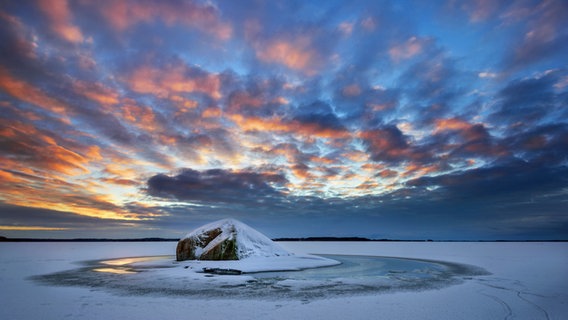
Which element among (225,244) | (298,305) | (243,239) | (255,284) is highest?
(243,239)

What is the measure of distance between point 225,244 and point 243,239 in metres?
1.21

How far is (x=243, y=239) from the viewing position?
63.9ft

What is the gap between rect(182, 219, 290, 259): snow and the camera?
62.5 ft

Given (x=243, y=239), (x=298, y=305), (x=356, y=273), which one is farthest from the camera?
(x=243, y=239)

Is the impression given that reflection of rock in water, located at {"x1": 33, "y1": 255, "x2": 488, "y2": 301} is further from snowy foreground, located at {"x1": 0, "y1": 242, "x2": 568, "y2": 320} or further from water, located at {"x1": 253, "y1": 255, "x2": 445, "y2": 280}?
snowy foreground, located at {"x1": 0, "y1": 242, "x2": 568, "y2": 320}

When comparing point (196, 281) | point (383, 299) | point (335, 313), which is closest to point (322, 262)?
point (196, 281)

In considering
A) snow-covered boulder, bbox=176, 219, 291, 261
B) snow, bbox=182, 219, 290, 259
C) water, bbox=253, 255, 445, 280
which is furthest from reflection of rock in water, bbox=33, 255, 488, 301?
snow, bbox=182, 219, 290, 259

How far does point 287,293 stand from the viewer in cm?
959

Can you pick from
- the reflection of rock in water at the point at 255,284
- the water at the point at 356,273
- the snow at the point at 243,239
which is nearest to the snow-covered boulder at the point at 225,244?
the snow at the point at 243,239

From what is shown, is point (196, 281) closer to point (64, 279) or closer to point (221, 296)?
point (221, 296)

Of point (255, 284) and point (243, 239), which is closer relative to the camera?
point (255, 284)

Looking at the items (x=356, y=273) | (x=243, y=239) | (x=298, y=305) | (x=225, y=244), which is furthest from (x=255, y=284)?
(x=243, y=239)

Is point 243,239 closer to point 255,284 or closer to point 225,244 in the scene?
point 225,244

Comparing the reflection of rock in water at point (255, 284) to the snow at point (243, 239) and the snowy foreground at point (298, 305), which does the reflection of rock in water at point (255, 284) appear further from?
the snow at point (243, 239)
